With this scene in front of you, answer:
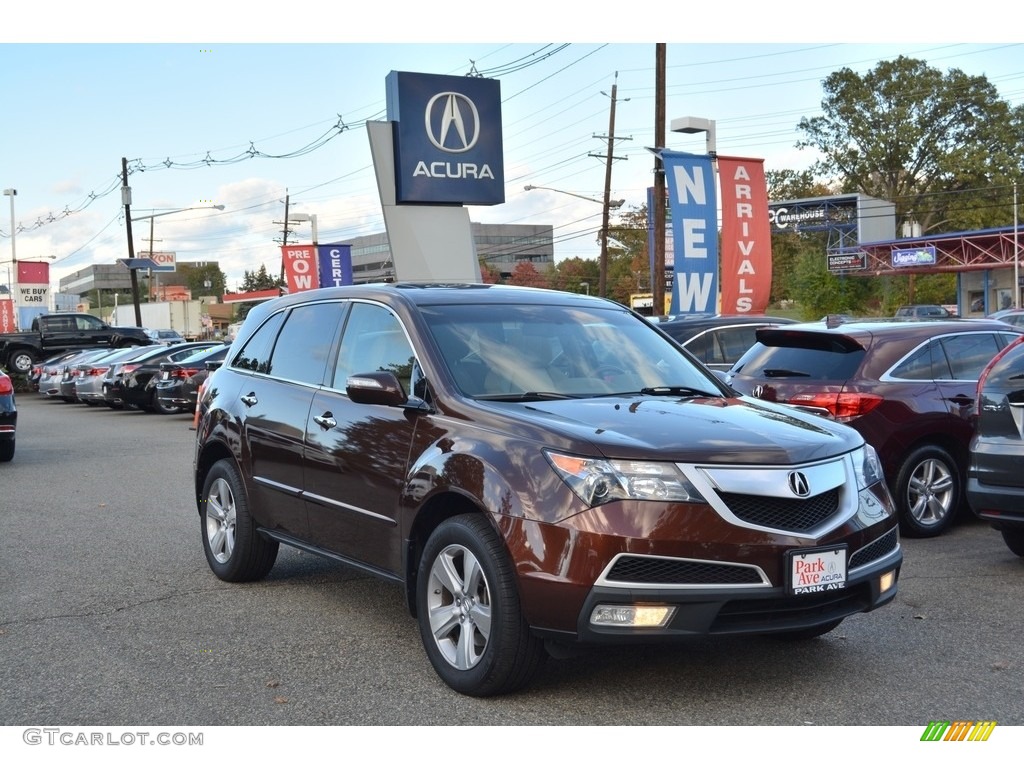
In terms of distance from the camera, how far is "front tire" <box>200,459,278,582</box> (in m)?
7.07

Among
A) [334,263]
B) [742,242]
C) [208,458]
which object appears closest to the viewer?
[208,458]

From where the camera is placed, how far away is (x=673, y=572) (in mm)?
4500

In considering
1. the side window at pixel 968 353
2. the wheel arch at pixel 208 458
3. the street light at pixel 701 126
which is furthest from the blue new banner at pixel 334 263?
the wheel arch at pixel 208 458

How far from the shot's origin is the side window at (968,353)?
29.8 feet

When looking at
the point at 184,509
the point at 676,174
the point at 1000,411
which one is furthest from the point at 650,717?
the point at 676,174

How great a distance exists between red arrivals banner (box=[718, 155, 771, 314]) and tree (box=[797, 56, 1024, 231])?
6606 cm

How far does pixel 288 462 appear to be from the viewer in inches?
254

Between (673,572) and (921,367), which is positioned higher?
(921,367)

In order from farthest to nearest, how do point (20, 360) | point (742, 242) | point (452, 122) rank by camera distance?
point (20, 360), point (452, 122), point (742, 242)

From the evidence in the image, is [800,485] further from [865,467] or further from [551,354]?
[551,354]

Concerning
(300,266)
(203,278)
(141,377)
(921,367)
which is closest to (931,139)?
(300,266)

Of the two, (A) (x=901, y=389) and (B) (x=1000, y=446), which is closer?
(B) (x=1000, y=446)

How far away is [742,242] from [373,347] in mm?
14047

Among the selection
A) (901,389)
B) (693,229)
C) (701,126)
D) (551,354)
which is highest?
(701,126)
